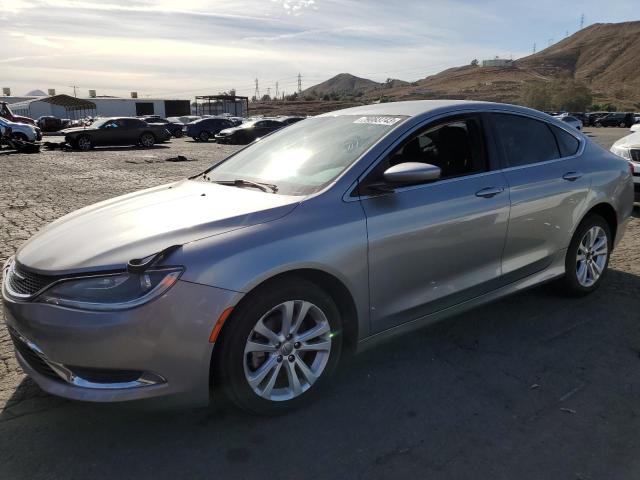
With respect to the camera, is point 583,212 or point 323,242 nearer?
point 323,242

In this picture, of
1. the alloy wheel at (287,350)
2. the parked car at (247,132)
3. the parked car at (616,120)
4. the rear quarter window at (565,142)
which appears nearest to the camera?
the alloy wheel at (287,350)

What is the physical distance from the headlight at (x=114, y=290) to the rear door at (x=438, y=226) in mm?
1159

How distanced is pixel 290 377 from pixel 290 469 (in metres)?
0.51

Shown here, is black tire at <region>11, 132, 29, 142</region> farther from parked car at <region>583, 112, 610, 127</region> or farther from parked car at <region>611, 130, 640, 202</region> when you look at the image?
parked car at <region>583, 112, 610, 127</region>

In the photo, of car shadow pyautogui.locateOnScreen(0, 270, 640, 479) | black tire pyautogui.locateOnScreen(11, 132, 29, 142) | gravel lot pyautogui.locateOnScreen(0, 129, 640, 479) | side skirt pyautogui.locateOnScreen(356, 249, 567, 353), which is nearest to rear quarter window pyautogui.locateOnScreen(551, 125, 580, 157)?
side skirt pyautogui.locateOnScreen(356, 249, 567, 353)

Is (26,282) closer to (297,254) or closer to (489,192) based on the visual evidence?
(297,254)

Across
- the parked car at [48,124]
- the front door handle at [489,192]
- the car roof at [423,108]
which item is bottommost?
the parked car at [48,124]

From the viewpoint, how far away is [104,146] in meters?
26.0

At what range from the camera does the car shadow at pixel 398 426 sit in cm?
247

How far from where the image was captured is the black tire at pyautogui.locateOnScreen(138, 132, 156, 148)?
25.6 m

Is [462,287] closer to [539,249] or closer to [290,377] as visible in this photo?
[539,249]

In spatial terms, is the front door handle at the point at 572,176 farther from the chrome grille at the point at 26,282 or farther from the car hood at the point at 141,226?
the chrome grille at the point at 26,282

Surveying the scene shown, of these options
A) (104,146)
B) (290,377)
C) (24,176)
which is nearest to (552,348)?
(290,377)

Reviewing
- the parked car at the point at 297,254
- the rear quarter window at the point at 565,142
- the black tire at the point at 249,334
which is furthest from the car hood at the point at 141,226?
the rear quarter window at the point at 565,142
